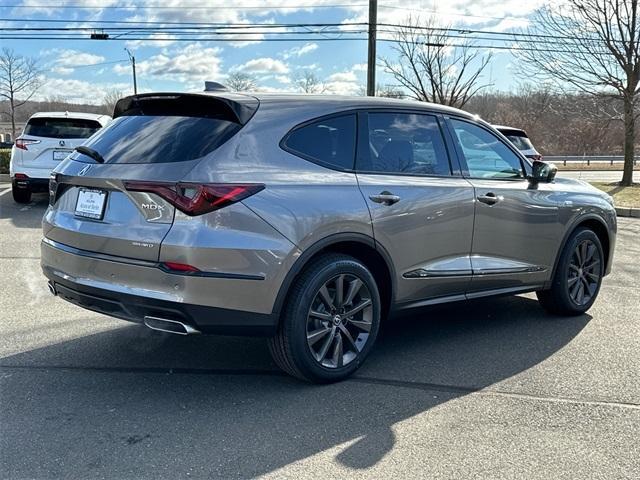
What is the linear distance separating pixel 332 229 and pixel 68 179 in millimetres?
1624

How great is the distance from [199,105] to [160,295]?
115cm

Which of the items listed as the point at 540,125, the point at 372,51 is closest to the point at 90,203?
the point at 372,51

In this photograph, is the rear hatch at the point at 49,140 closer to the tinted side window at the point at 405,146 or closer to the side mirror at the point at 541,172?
the tinted side window at the point at 405,146

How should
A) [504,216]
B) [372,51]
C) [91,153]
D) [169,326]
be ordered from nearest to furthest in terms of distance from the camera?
1. [169,326]
2. [91,153]
3. [504,216]
4. [372,51]

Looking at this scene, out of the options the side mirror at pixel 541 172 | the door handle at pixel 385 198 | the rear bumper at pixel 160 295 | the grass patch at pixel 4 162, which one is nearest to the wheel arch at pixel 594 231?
the side mirror at pixel 541 172

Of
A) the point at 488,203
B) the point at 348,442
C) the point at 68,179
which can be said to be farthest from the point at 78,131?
the point at 348,442

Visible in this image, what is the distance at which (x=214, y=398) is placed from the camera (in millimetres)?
3561

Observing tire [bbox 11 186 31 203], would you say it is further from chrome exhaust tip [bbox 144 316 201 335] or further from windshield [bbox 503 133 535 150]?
windshield [bbox 503 133 535 150]

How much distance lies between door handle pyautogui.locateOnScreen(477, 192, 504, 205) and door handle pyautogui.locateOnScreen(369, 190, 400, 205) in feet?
2.81

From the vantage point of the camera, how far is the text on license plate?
347 cm

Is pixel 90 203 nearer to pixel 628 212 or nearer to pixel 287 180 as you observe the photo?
pixel 287 180

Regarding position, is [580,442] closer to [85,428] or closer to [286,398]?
[286,398]

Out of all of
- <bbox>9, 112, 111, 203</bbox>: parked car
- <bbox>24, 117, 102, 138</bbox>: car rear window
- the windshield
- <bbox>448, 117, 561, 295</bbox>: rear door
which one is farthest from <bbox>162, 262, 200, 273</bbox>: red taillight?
the windshield

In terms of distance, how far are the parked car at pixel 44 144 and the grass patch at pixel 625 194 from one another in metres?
12.1
